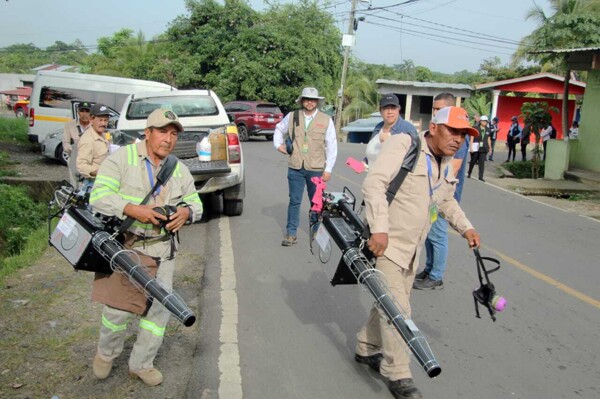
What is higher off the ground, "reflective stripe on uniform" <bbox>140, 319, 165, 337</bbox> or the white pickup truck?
the white pickup truck

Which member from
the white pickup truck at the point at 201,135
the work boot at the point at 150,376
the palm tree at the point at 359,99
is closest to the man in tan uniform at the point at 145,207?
the work boot at the point at 150,376

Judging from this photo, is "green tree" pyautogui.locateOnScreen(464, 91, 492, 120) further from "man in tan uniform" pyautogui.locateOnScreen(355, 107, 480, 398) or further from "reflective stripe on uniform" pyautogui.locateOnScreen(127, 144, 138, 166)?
"reflective stripe on uniform" pyautogui.locateOnScreen(127, 144, 138, 166)

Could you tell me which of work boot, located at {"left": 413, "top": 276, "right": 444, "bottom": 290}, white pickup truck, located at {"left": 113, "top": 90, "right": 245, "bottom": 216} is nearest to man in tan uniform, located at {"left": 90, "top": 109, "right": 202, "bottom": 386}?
work boot, located at {"left": 413, "top": 276, "right": 444, "bottom": 290}

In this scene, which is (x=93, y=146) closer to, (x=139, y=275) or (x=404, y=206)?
(x=139, y=275)

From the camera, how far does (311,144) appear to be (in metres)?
6.64

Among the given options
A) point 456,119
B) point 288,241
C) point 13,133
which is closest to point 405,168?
point 456,119

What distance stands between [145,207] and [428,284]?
3402 mm

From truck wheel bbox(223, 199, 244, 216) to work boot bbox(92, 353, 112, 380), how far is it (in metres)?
4.99

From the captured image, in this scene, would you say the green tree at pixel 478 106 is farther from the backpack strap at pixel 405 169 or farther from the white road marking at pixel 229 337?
the backpack strap at pixel 405 169

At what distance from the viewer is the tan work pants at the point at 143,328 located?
3445 millimetres

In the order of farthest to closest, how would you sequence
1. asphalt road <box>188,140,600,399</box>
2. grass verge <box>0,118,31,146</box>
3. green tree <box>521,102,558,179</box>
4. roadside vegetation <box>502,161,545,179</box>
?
grass verge <box>0,118,31,146</box> < roadside vegetation <box>502,161,545,179</box> < green tree <box>521,102,558,179</box> < asphalt road <box>188,140,600,399</box>

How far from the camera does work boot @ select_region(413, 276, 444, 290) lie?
224 inches

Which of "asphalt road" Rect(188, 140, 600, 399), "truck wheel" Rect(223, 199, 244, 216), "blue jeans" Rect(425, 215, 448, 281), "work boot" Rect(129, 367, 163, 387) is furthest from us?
"truck wheel" Rect(223, 199, 244, 216)

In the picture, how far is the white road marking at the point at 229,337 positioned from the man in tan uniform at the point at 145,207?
1.50ft
